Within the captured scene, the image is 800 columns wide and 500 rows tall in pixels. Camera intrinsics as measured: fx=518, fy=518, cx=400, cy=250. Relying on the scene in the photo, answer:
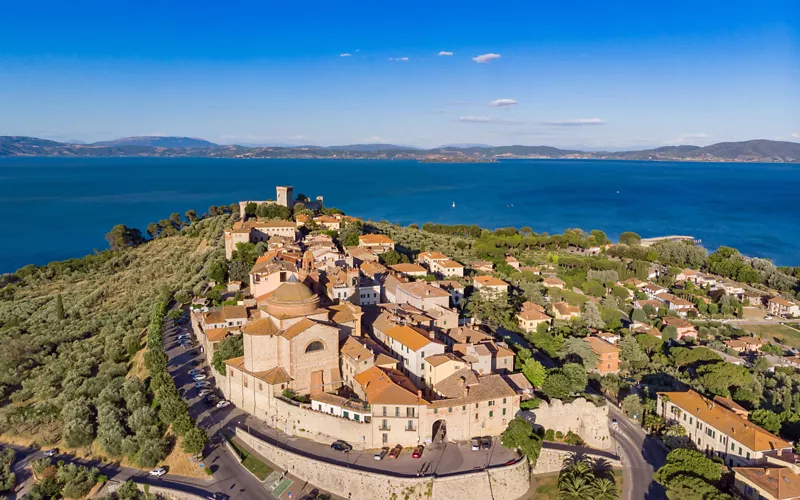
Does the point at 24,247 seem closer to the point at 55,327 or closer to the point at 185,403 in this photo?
the point at 55,327

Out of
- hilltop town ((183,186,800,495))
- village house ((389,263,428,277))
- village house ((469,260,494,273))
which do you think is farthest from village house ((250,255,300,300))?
village house ((469,260,494,273))

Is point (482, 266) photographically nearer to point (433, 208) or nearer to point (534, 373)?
point (534, 373)

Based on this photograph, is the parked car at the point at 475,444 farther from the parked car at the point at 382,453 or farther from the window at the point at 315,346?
the window at the point at 315,346

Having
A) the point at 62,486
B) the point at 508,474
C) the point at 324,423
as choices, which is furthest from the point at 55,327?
the point at 508,474

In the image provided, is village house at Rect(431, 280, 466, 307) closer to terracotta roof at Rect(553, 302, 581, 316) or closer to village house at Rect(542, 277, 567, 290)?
terracotta roof at Rect(553, 302, 581, 316)

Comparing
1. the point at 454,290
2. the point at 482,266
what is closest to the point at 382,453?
the point at 454,290
